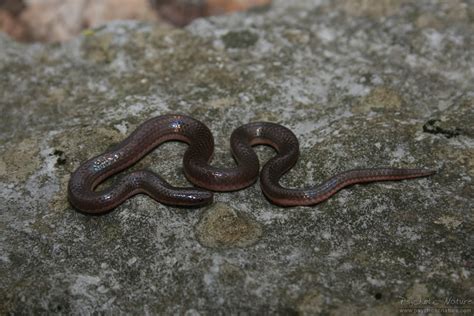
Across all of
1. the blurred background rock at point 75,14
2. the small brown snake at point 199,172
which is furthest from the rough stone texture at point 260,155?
the blurred background rock at point 75,14

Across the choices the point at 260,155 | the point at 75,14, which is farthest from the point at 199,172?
the point at 75,14

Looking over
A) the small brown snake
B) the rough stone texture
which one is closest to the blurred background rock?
the rough stone texture

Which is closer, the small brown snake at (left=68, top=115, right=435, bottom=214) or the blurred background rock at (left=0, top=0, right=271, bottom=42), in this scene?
the small brown snake at (left=68, top=115, right=435, bottom=214)

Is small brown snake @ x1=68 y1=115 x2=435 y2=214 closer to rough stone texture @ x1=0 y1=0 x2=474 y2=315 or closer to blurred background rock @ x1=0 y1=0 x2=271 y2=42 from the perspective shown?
rough stone texture @ x1=0 y1=0 x2=474 y2=315

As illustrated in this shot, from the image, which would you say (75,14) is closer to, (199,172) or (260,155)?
(260,155)

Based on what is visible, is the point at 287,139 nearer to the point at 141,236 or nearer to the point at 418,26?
the point at 141,236

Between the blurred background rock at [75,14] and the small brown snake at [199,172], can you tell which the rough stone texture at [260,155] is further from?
the blurred background rock at [75,14]

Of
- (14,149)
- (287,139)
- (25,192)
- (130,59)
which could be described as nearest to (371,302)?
(287,139)
